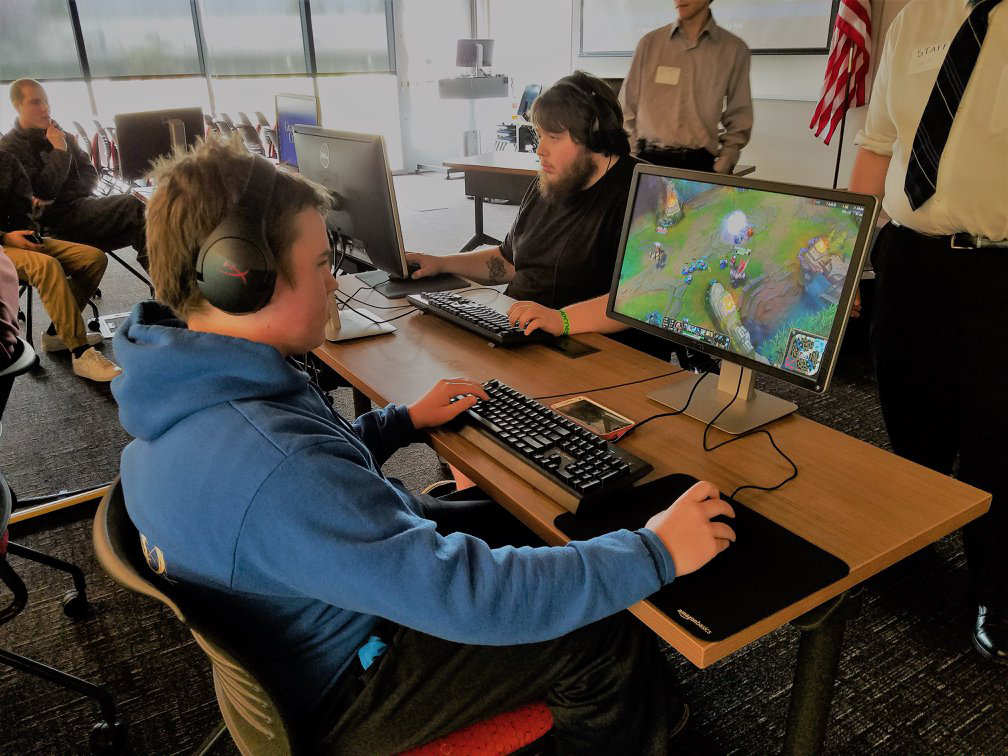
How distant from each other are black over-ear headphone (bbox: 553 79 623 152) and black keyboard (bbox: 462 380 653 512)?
84cm

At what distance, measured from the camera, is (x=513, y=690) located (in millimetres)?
957

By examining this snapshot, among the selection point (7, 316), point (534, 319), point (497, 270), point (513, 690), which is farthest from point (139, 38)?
point (513, 690)

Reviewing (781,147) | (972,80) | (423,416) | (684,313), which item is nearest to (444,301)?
(423,416)

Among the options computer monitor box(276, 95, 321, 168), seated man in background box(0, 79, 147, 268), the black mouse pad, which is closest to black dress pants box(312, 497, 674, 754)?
the black mouse pad

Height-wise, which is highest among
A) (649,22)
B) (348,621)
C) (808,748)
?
(649,22)

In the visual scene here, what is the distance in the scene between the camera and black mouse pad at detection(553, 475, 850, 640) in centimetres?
80

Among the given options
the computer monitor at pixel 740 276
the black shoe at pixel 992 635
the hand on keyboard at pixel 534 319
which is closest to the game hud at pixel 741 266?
the computer monitor at pixel 740 276

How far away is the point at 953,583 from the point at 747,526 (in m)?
1.29

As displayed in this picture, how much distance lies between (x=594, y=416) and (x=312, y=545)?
0.66 m

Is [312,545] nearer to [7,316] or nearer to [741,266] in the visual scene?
[741,266]

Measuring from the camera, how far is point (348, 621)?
894 mm

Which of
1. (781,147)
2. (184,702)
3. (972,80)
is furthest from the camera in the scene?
(781,147)

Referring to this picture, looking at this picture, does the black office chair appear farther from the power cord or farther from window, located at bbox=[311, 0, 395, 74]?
window, located at bbox=[311, 0, 395, 74]

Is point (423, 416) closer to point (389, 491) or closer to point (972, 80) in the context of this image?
point (389, 491)
